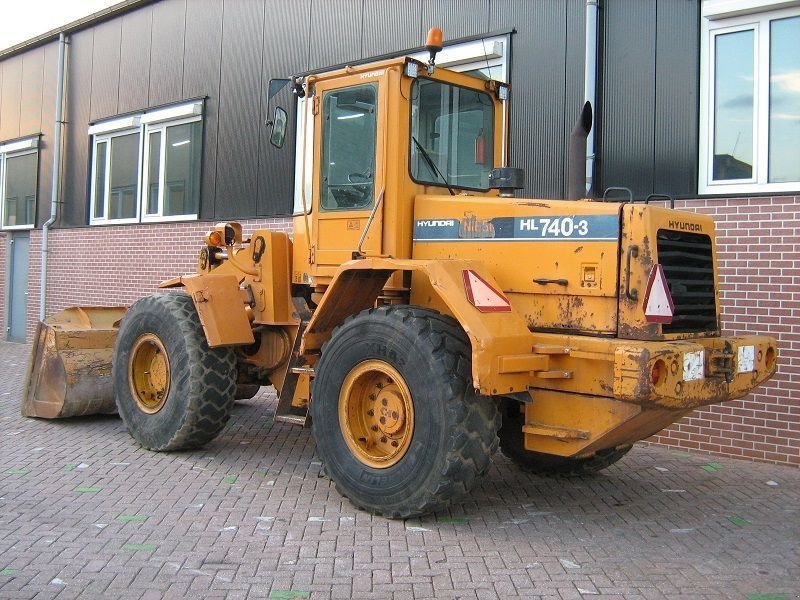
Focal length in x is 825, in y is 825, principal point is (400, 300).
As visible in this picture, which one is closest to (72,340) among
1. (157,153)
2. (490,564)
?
(490,564)

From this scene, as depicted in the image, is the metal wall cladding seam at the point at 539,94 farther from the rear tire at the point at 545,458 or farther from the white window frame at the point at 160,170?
the white window frame at the point at 160,170

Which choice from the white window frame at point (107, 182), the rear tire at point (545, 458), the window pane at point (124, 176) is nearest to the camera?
the rear tire at point (545, 458)

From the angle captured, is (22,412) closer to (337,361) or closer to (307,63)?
(337,361)

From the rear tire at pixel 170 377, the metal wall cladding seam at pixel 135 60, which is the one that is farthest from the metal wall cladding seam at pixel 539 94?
the metal wall cladding seam at pixel 135 60

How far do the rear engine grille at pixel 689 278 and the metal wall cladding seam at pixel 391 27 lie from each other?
565 centimetres

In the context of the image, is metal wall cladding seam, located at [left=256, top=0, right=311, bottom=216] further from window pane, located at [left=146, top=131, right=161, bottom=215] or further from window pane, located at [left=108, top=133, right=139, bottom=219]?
window pane, located at [left=108, top=133, right=139, bottom=219]

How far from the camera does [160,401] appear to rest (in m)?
7.16

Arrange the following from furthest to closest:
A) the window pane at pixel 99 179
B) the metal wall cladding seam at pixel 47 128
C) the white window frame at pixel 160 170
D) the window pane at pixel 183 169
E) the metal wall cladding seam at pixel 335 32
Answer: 1. the metal wall cladding seam at pixel 47 128
2. the window pane at pixel 99 179
3. the white window frame at pixel 160 170
4. the window pane at pixel 183 169
5. the metal wall cladding seam at pixel 335 32

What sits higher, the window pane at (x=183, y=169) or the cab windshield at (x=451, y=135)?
the window pane at (x=183, y=169)

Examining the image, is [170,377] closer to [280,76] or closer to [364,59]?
[364,59]

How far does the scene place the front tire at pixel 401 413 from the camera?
4.91 meters

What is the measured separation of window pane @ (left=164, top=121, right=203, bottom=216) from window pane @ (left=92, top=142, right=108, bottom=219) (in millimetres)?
2246

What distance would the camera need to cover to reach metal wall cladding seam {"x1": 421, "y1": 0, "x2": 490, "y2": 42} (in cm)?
949

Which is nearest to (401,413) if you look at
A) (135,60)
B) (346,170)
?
(346,170)
